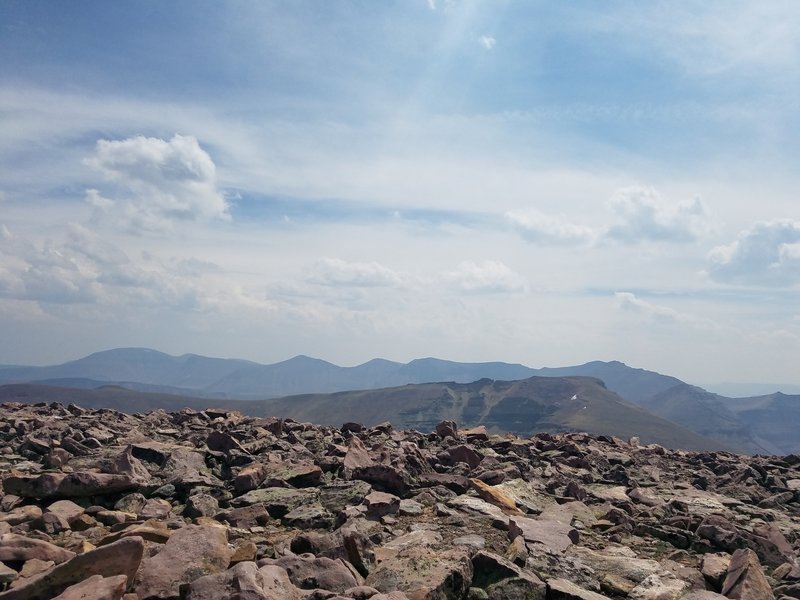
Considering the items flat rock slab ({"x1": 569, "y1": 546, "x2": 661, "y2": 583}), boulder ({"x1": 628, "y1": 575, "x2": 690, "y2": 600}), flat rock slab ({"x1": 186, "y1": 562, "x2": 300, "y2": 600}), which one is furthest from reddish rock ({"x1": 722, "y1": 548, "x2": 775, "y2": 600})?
flat rock slab ({"x1": 186, "y1": 562, "x2": 300, "y2": 600})

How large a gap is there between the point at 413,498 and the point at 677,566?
21.2 feet

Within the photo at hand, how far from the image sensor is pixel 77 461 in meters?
16.9

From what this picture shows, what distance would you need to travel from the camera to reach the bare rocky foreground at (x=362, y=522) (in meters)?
8.60

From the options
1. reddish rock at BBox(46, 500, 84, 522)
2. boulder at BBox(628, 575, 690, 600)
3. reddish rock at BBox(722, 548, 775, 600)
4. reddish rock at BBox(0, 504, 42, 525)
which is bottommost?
boulder at BBox(628, 575, 690, 600)

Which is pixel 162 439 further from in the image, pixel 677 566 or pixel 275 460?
pixel 677 566

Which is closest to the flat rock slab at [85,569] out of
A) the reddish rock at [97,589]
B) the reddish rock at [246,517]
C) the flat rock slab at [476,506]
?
the reddish rock at [97,589]

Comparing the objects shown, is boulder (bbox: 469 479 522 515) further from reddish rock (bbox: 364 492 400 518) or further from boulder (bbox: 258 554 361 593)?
boulder (bbox: 258 554 361 593)

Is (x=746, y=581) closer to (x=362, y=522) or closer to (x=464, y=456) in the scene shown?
(x=362, y=522)

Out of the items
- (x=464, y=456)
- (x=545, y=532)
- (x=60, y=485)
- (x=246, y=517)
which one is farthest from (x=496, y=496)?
(x=60, y=485)

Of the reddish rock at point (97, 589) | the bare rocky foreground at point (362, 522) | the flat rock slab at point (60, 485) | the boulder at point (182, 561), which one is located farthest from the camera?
the flat rock slab at point (60, 485)

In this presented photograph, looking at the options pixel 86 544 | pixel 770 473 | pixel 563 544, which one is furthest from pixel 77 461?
pixel 770 473

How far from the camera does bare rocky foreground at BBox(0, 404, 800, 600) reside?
860 centimetres

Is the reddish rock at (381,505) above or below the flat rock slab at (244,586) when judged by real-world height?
below

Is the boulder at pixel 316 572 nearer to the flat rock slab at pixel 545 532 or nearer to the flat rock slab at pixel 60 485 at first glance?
the flat rock slab at pixel 545 532
